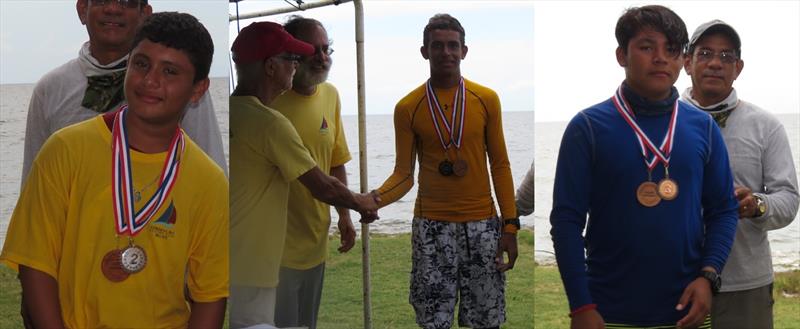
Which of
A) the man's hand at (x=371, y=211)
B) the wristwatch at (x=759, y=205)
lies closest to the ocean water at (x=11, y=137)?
the man's hand at (x=371, y=211)

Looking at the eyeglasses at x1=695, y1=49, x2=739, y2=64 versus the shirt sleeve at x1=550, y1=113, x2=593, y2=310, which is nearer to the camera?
the shirt sleeve at x1=550, y1=113, x2=593, y2=310

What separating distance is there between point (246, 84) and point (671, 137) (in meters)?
1.46

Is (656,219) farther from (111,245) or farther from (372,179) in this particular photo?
(111,245)

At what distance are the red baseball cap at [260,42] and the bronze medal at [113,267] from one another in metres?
0.79

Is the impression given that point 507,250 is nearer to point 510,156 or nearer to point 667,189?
point 510,156

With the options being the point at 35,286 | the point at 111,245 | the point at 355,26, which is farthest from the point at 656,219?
the point at 35,286

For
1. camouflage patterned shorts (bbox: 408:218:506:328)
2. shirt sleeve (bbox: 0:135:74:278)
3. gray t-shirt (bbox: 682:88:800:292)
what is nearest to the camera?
shirt sleeve (bbox: 0:135:74:278)

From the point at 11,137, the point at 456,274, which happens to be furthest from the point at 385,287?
the point at 11,137

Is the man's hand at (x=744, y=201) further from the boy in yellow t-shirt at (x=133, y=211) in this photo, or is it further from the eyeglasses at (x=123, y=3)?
the eyeglasses at (x=123, y=3)

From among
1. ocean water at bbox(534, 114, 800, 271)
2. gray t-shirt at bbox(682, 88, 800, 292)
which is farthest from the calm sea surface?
gray t-shirt at bbox(682, 88, 800, 292)

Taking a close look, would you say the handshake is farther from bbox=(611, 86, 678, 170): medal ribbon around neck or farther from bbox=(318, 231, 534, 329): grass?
bbox=(611, 86, 678, 170): medal ribbon around neck

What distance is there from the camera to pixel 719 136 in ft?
11.9

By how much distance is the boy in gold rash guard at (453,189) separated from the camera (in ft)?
12.3

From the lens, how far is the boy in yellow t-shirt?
2918mm
